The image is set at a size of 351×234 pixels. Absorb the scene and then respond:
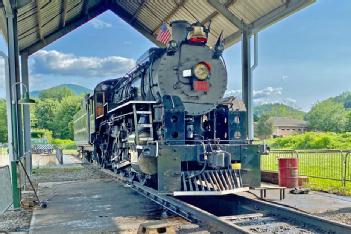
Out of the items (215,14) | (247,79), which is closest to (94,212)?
(247,79)

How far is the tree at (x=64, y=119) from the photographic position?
82812 mm

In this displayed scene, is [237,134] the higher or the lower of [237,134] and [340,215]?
the higher

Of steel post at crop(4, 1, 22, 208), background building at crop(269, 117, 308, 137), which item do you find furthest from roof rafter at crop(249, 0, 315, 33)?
background building at crop(269, 117, 308, 137)

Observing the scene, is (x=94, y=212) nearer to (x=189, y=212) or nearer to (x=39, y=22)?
(x=189, y=212)

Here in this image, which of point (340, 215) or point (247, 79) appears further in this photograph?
point (247, 79)

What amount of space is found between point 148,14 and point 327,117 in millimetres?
84760

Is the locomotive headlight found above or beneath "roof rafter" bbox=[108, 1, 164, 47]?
beneath

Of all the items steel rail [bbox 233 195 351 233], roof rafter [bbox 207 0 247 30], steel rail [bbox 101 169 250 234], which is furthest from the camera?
roof rafter [bbox 207 0 247 30]

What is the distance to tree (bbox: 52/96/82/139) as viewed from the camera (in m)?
82.8

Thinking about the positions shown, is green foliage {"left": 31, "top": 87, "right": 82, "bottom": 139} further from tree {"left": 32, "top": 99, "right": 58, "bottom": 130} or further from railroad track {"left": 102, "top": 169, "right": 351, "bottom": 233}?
railroad track {"left": 102, "top": 169, "right": 351, "bottom": 233}

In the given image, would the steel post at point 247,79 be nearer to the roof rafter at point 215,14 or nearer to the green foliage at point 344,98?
the roof rafter at point 215,14

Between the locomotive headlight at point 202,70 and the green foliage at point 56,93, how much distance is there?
4913 inches

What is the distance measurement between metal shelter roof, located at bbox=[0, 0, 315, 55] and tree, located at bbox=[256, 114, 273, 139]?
58.4m

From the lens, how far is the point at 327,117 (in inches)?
3634
